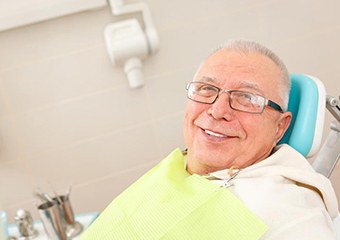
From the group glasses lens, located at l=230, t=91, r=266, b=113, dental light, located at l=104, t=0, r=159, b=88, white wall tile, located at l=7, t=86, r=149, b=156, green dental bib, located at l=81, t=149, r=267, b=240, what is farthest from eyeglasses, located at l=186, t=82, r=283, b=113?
white wall tile, located at l=7, t=86, r=149, b=156

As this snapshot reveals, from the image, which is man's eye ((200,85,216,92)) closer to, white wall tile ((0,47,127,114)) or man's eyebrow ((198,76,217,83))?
man's eyebrow ((198,76,217,83))

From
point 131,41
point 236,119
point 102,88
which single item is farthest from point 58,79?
point 236,119

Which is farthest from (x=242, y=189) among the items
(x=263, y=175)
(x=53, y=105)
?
(x=53, y=105)

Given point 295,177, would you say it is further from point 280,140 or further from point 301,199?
point 280,140

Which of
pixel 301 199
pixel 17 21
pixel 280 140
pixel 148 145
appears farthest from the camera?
pixel 148 145

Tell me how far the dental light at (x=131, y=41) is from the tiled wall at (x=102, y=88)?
6 cm

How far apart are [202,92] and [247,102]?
0.14 metres

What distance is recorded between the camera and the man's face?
1140mm

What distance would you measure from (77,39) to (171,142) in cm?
64

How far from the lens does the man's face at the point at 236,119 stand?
1.14 meters

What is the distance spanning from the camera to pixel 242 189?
103 cm

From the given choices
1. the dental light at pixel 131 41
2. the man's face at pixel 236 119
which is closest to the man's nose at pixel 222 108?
the man's face at pixel 236 119

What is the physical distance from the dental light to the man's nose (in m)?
0.72

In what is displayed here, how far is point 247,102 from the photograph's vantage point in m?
1.14
